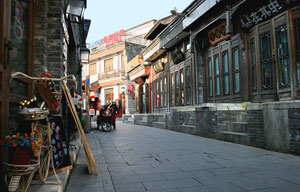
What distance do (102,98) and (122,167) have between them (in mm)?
34176

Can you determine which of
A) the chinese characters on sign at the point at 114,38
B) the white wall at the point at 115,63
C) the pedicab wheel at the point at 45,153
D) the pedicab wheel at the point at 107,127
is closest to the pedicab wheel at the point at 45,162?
the pedicab wheel at the point at 45,153

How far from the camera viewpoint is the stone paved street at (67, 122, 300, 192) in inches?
148

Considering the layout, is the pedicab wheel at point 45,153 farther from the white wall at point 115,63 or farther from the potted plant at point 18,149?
the white wall at point 115,63

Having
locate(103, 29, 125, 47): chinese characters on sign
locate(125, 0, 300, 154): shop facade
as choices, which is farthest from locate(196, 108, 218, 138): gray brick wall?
locate(103, 29, 125, 47): chinese characters on sign

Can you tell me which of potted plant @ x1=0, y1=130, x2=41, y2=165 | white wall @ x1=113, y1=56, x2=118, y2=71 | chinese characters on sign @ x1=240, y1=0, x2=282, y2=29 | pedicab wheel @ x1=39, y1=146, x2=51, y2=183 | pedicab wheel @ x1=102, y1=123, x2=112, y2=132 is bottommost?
pedicab wheel @ x1=102, y1=123, x2=112, y2=132

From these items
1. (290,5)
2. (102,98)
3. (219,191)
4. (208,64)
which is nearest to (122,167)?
(219,191)

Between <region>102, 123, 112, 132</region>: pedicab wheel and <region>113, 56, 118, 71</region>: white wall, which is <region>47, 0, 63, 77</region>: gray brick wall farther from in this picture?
<region>113, 56, 118, 71</region>: white wall

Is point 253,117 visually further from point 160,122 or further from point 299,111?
point 160,122

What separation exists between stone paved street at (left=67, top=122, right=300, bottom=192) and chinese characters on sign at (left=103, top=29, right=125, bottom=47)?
32.7m

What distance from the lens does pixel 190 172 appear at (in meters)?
4.62

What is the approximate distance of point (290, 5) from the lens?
24.2ft

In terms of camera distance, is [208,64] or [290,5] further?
[208,64]

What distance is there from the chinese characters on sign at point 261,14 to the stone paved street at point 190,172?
4438mm

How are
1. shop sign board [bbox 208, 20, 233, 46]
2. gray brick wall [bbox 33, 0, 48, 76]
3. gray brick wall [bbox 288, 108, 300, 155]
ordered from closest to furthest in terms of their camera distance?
1. gray brick wall [bbox 33, 0, 48, 76]
2. gray brick wall [bbox 288, 108, 300, 155]
3. shop sign board [bbox 208, 20, 233, 46]
